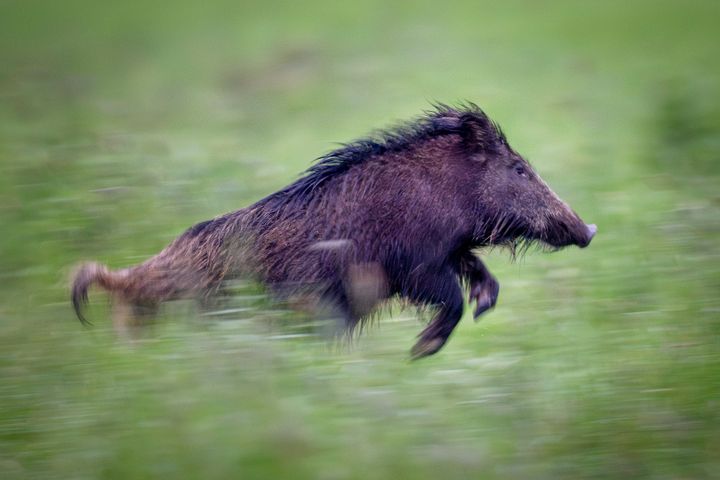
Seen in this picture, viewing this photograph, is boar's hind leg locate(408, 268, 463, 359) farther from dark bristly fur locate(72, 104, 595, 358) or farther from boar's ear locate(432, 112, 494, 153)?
boar's ear locate(432, 112, 494, 153)

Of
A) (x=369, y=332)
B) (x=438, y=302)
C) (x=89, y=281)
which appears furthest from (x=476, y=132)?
(x=89, y=281)

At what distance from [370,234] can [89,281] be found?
144 cm

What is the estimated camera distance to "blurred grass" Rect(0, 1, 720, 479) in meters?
3.59

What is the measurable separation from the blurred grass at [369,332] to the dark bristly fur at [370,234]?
24 cm

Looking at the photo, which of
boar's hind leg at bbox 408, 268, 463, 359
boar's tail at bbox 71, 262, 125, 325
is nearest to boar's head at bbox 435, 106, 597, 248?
boar's hind leg at bbox 408, 268, 463, 359

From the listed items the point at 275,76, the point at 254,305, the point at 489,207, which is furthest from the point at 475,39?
the point at 254,305

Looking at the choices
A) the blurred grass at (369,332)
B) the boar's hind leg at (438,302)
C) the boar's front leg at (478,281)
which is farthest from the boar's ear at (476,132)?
the blurred grass at (369,332)

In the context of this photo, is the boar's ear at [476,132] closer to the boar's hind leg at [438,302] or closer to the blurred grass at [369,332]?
the boar's hind leg at [438,302]

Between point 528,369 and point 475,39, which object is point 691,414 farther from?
point 475,39

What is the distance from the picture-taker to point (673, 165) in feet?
22.4

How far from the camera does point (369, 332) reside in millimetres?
4895

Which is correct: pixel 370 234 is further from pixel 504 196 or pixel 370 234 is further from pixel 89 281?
pixel 89 281

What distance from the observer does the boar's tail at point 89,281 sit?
473 centimetres

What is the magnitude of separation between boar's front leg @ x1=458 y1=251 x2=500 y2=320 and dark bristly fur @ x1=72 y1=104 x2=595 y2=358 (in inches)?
0.4
